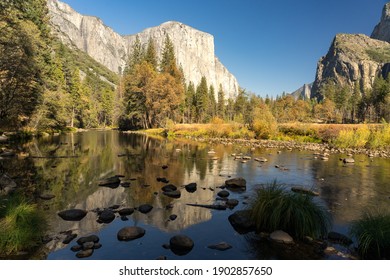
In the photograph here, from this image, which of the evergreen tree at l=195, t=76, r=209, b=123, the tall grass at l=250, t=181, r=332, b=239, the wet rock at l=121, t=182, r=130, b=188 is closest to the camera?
the tall grass at l=250, t=181, r=332, b=239

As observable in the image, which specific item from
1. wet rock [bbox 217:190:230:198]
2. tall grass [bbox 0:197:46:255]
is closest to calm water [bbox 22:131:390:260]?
wet rock [bbox 217:190:230:198]

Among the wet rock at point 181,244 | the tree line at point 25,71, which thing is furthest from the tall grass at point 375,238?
Answer: the tree line at point 25,71

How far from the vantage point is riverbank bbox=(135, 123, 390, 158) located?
31.0 metres

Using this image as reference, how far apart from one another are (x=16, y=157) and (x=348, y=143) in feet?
116

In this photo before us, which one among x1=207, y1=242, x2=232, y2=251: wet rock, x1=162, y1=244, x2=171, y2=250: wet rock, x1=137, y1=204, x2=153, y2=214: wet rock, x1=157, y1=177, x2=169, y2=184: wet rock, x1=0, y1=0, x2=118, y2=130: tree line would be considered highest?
x1=0, y1=0, x2=118, y2=130: tree line

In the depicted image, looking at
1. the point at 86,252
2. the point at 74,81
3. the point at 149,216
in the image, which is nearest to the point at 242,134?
the point at 149,216

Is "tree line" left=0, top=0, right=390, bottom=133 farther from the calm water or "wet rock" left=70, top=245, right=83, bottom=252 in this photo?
"wet rock" left=70, top=245, right=83, bottom=252

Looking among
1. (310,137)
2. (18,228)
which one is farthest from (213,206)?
(310,137)

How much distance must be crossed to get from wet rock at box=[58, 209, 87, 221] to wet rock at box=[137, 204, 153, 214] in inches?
81.1

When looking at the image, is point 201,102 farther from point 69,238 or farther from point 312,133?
point 69,238

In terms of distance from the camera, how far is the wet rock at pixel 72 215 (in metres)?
9.44

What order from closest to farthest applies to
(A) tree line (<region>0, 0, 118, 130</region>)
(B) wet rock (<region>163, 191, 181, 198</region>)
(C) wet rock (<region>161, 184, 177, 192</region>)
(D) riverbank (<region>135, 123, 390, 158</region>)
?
(B) wet rock (<region>163, 191, 181, 198</region>) → (C) wet rock (<region>161, 184, 177, 192</region>) → (A) tree line (<region>0, 0, 118, 130</region>) → (D) riverbank (<region>135, 123, 390, 158</region>)

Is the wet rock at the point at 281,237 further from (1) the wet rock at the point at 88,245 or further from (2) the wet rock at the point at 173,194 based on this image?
(2) the wet rock at the point at 173,194

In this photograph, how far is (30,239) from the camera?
23.3 feet
